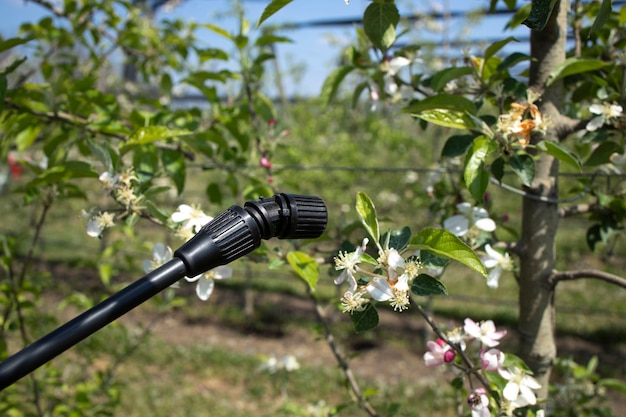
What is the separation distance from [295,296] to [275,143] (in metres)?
3.71

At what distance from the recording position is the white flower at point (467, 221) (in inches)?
41.8

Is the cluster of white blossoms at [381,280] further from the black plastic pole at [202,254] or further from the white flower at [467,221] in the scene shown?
the white flower at [467,221]

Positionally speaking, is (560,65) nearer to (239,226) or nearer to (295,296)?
(239,226)

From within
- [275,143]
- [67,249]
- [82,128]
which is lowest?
[67,249]

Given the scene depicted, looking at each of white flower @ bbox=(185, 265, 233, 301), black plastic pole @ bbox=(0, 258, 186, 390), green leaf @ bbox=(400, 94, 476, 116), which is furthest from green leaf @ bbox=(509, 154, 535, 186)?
black plastic pole @ bbox=(0, 258, 186, 390)

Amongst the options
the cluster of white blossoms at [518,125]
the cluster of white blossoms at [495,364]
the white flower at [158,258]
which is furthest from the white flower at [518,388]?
the white flower at [158,258]

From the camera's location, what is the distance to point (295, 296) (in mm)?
5098

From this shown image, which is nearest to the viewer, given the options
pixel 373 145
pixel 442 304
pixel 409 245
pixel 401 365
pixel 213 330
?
pixel 409 245

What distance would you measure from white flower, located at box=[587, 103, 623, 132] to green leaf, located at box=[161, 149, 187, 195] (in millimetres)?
860

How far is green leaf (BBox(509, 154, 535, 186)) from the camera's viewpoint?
966mm

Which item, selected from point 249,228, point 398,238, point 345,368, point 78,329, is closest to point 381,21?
point 398,238

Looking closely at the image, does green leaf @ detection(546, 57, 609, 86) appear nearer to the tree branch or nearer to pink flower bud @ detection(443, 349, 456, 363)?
the tree branch

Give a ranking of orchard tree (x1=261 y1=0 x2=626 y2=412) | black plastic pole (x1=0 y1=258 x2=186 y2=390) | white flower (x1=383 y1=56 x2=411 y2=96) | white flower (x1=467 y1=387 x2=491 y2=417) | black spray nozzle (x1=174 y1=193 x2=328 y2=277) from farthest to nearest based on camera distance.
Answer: white flower (x1=383 y1=56 x2=411 y2=96)
orchard tree (x1=261 y1=0 x2=626 y2=412)
white flower (x1=467 y1=387 x2=491 y2=417)
black spray nozzle (x1=174 y1=193 x2=328 y2=277)
black plastic pole (x1=0 y1=258 x2=186 y2=390)

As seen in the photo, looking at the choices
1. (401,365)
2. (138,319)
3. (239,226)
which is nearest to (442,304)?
(401,365)
